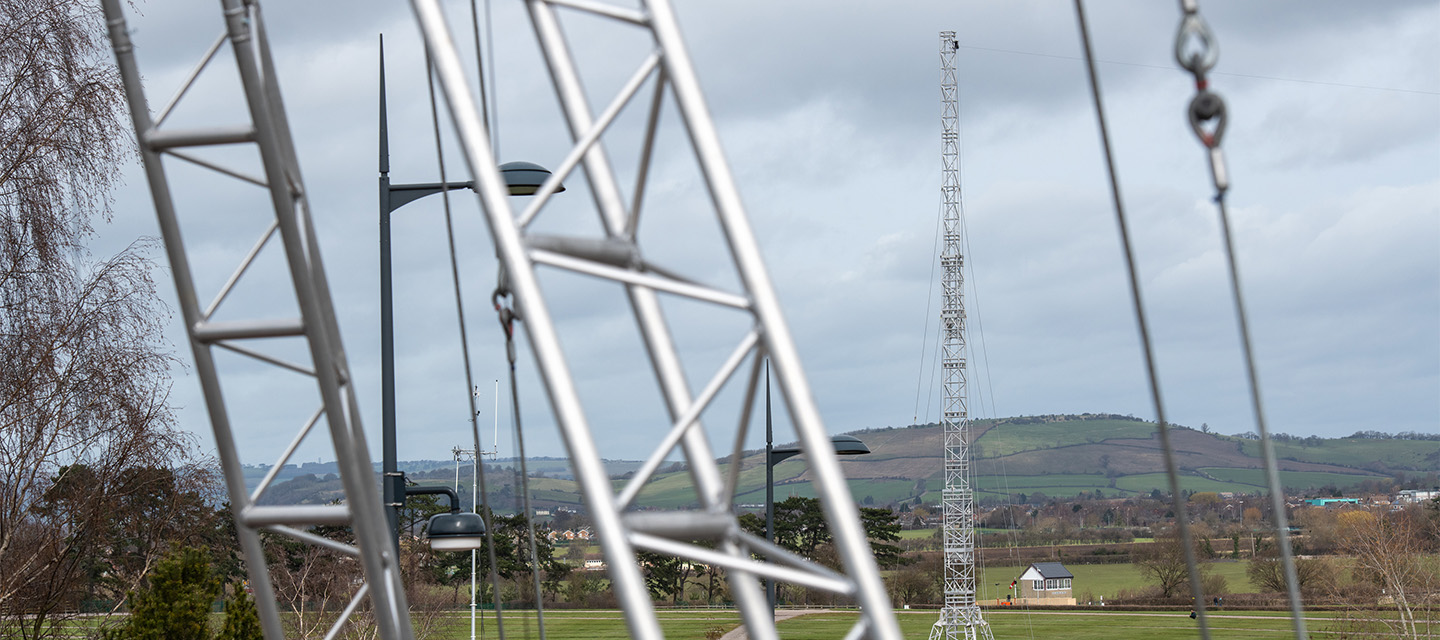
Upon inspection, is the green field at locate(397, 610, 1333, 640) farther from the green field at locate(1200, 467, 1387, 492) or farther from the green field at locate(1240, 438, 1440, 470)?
the green field at locate(1240, 438, 1440, 470)

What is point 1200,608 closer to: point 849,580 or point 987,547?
point 849,580

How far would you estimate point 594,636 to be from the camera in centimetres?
5353

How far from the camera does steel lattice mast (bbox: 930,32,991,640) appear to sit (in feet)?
162

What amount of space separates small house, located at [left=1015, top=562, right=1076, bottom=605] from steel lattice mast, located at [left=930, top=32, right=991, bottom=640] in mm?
24810

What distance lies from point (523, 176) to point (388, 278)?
1.14 meters

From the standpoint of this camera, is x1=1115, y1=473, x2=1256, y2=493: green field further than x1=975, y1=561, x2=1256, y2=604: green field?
Yes

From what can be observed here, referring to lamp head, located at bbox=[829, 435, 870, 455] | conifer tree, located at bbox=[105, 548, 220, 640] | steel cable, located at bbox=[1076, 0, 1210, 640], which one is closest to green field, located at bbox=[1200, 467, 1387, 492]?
lamp head, located at bbox=[829, 435, 870, 455]

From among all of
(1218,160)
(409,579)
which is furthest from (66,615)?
(409,579)

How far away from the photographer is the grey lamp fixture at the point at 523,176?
7.91 meters

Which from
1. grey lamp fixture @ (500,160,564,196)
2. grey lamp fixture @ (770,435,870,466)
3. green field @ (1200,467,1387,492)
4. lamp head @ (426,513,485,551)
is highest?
grey lamp fixture @ (500,160,564,196)

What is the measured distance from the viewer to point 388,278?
8.00 metres

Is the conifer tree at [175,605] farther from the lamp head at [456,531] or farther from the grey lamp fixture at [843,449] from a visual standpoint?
the lamp head at [456,531]

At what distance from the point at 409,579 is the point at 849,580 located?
4118 centimetres

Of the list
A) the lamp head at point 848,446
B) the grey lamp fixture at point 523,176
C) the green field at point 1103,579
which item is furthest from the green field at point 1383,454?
the grey lamp fixture at point 523,176
